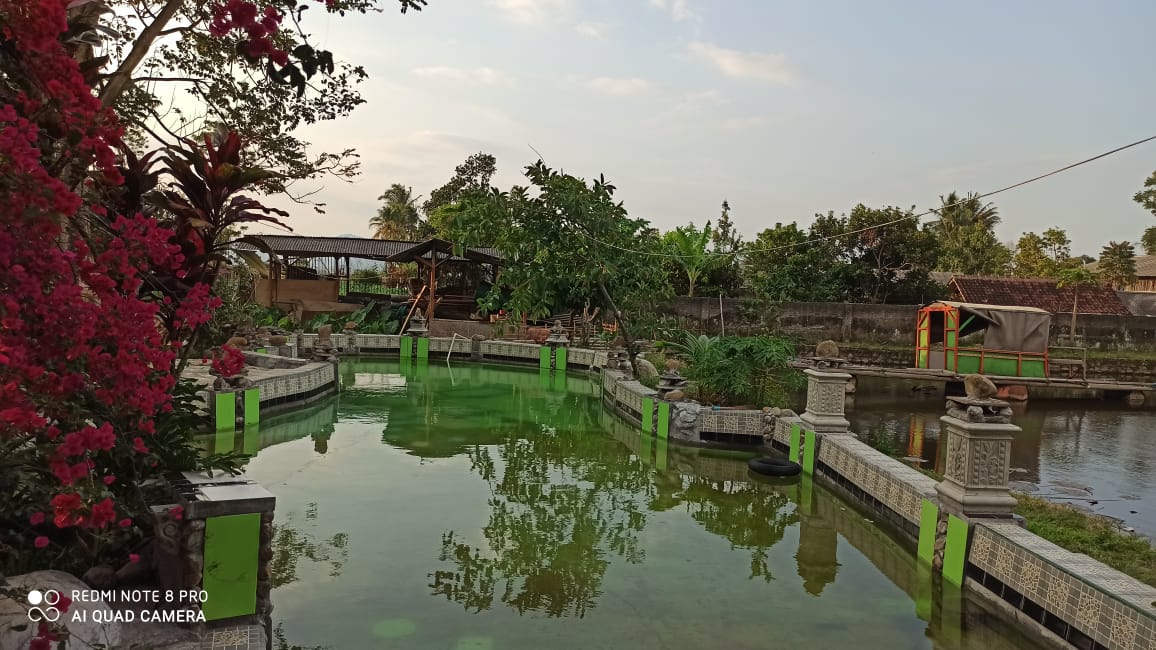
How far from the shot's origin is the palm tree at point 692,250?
22.6m

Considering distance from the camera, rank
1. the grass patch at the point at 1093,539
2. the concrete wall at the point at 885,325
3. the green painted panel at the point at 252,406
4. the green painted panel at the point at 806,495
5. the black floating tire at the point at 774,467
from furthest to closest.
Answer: the concrete wall at the point at 885,325
the green painted panel at the point at 252,406
the black floating tire at the point at 774,467
the green painted panel at the point at 806,495
the grass patch at the point at 1093,539

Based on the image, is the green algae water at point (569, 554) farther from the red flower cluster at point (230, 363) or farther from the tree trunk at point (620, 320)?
the tree trunk at point (620, 320)

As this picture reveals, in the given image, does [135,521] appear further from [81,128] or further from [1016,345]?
[1016,345]

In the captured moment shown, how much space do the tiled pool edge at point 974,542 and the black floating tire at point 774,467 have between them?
22cm

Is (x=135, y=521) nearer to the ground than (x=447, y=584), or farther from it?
farther from it

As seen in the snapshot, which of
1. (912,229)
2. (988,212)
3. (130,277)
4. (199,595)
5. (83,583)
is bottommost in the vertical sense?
(199,595)

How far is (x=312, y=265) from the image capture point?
25.2 m

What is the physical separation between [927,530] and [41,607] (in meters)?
5.61

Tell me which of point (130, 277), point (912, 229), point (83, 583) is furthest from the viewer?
point (912, 229)

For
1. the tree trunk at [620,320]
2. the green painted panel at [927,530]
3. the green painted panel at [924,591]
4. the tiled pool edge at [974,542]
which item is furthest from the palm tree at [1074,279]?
the green painted panel at [924,591]

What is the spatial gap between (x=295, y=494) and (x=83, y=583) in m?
3.97

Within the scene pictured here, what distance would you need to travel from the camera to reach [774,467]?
26.9ft

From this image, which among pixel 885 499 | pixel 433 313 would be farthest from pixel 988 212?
pixel 885 499

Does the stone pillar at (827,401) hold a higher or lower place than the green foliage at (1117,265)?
lower
